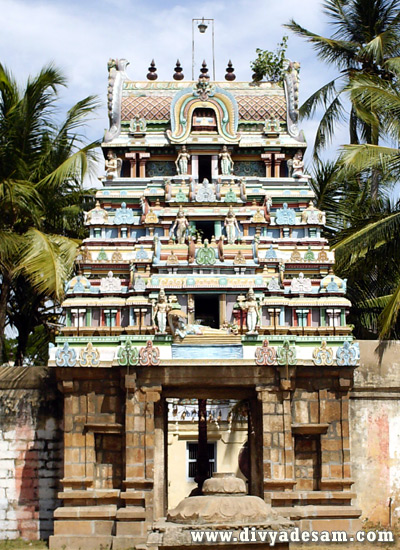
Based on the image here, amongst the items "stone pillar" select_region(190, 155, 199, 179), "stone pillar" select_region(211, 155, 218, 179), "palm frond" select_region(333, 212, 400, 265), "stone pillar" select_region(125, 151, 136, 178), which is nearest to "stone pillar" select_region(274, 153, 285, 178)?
"stone pillar" select_region(211, 155, 218, 179)

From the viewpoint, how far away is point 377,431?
2402 centimetres

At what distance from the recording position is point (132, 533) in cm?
2192

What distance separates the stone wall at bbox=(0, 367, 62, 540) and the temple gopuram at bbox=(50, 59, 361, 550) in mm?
1358

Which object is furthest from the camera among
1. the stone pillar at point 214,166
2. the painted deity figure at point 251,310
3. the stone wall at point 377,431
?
the stone pillar at point 214,166

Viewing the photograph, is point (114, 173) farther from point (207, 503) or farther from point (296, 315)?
point (207, 503)

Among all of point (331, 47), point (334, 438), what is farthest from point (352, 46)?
point (334, 438)

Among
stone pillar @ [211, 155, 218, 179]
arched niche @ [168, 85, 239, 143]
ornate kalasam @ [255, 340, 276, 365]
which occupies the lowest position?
ornate kalasam @ [255, 340, 276, 365]

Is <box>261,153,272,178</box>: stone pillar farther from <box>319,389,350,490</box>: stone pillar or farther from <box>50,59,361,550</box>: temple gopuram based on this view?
<box>319,389,350,490</box>: stone pillar

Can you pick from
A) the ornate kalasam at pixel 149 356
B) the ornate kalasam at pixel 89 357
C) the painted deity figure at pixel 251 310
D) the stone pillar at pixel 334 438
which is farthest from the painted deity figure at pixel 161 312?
the stone pillar at pixel 334 438

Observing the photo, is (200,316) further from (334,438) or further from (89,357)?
(334,438)

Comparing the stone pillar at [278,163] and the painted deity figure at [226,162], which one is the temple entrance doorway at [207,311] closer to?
the painted deity figure at [226,162]

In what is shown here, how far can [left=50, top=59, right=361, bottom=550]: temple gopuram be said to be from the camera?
2238 cm

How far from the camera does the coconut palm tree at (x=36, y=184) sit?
26.8 m

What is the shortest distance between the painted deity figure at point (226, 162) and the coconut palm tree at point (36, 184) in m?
4.76
